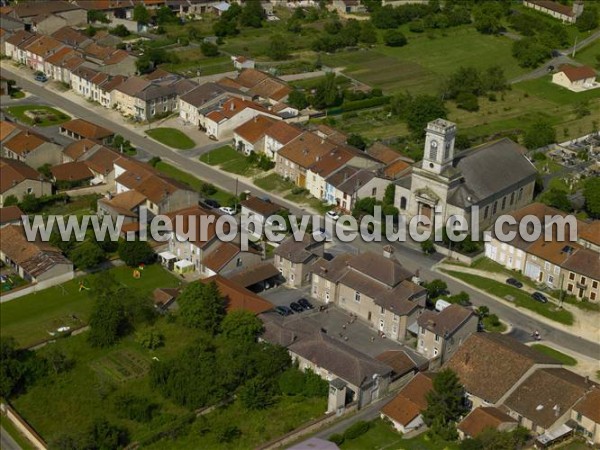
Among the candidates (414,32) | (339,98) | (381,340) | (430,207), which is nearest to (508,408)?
(381,340)

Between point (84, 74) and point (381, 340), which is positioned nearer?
point (381, 340)

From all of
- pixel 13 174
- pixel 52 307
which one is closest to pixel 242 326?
pixel 52 307

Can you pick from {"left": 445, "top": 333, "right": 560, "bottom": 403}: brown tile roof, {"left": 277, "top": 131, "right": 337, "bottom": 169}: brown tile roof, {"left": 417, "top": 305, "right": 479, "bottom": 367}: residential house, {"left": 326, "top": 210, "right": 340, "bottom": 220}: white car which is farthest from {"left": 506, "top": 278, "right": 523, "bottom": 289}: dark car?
{"left": 277, "top": 131, "right": 337, "bottom": 169}: brown tile roof

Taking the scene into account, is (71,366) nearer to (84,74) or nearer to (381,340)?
(381,340)

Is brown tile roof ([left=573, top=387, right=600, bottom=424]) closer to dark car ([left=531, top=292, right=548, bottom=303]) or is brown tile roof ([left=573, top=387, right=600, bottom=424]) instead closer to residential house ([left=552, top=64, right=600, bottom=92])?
dark car ([left=531, top=292, right=548, bottom=303])

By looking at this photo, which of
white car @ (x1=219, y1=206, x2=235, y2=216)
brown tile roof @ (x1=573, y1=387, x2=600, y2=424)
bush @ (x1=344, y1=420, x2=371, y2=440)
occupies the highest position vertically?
brown tile roof @ (x1=573, y1=387, x2=600, y2=424)

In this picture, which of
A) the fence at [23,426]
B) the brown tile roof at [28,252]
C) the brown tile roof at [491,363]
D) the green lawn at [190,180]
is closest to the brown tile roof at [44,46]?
the green lawn at [190,180]

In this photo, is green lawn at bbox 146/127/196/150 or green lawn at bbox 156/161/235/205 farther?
green lawn at bbox 146/127/196/150

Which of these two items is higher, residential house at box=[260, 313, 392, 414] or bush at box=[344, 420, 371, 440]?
residential house at box=[260, 313, 392, 414]
